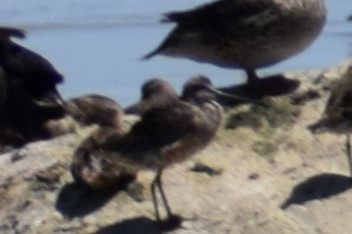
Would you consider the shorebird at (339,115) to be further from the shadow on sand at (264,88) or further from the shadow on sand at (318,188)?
the shadow on sand at (264,88)

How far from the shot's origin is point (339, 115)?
9.30m

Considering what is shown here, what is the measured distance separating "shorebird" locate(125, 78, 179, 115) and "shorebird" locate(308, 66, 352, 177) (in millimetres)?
826

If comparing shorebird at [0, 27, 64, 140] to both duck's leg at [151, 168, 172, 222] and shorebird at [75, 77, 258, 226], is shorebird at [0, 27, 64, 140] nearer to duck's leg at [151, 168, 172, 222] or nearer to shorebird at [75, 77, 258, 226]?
shorebird at [75, 77, 258, 226]

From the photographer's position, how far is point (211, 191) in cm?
883

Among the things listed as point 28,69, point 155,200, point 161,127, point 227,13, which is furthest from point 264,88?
point 155,200

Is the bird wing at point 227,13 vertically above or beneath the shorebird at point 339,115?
beneath

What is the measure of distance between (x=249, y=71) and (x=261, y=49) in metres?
0.19

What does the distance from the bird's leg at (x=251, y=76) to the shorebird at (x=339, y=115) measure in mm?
1541

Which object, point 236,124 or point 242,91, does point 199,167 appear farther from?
point 242,91

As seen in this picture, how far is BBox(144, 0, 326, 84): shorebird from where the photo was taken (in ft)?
38.0

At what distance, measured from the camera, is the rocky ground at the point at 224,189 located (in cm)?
855

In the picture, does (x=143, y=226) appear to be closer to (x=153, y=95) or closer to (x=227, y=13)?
(x=153, y=95)

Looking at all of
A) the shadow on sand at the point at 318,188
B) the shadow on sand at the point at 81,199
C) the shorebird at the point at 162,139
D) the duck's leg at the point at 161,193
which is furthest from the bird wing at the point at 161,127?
the shadow on sand at the point at 318,188

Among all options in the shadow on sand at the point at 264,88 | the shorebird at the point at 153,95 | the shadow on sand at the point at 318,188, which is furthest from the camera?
the shadow on sand at the point at 264,88
